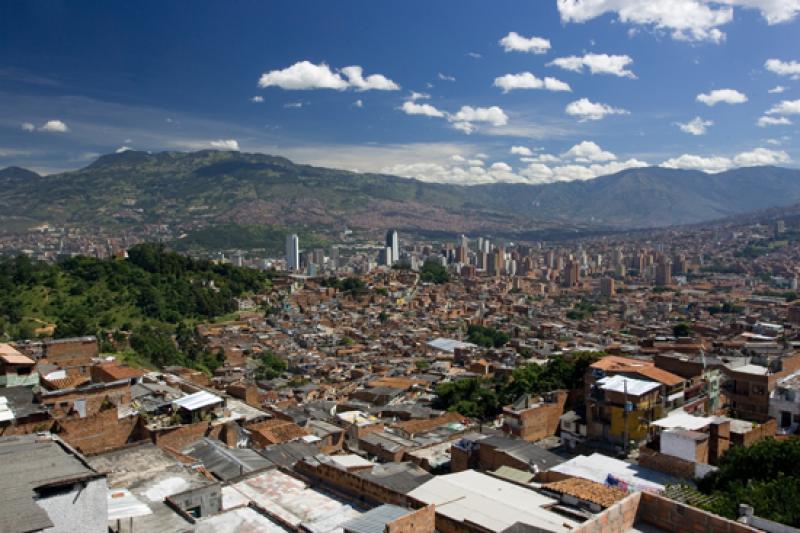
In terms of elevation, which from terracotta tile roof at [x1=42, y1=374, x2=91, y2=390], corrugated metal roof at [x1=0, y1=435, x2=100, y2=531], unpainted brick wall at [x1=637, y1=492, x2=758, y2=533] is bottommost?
terracotta tile roof at [x1=42, y1=374, x2=91, y2=390]

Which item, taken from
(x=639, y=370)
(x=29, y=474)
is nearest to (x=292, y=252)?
(x=639, y=370)

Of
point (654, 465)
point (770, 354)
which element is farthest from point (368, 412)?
point (770, 354)

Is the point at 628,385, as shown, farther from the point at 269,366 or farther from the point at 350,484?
the point at 269,366

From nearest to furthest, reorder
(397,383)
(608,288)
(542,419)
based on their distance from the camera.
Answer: (542,419) → (397,383) → (608,288)

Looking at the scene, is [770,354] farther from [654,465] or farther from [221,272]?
[221,272]

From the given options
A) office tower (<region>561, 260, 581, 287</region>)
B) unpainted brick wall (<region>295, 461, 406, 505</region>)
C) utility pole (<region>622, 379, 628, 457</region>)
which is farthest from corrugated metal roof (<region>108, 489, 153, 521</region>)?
office tower (<region>561, 260, 581, 287</region>)

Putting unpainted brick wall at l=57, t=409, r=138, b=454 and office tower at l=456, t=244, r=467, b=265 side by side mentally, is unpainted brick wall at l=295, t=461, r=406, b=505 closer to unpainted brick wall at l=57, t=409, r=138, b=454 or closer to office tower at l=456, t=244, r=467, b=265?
unpainted brick wall at l=57, t=409, r=138, b=454

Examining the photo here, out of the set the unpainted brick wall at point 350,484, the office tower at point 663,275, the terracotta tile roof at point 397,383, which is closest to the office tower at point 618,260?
the office tower at point 663,275
